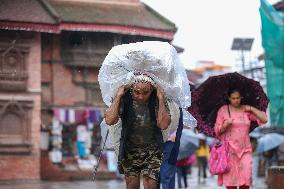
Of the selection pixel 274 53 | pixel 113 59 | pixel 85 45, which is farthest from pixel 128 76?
pixel 85 45

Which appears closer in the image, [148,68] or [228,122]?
[148,68]

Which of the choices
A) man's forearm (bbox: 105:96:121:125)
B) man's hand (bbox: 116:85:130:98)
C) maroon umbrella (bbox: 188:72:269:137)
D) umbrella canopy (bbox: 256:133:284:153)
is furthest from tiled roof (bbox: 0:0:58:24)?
man's forearm (bbox: 105:96:121:125)

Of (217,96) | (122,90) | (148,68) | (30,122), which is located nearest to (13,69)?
(30,122)

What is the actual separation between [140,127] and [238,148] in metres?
2.15

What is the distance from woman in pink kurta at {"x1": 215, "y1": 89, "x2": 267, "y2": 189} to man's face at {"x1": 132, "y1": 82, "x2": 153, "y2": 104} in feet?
6.43

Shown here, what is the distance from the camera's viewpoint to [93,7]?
2705 cm

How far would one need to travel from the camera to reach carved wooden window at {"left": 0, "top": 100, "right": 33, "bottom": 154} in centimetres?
2403

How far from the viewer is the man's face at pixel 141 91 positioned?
646 cm

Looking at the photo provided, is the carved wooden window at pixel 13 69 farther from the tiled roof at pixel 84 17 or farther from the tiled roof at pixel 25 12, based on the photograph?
the tiled roof at pixel 25 12

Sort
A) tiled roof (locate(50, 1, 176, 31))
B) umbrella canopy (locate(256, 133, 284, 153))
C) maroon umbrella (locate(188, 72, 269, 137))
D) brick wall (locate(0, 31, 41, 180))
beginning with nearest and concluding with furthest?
maroon umbrella (locate(188, 72, 269, 137)) → umbrella canopy (locate(256, 133, 284, 153)) → brick wall (locate(0, 31, 41, 180)) → tiled roof (locate(50, 1, 176, 31))

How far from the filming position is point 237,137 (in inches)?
325

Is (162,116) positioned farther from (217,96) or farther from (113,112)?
(217,96)

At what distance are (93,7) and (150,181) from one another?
21198 mm

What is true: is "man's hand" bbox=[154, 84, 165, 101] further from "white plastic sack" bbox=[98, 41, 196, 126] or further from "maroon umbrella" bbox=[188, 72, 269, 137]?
"maroon umbrella" bbox=[188, 72, 269, 137]
